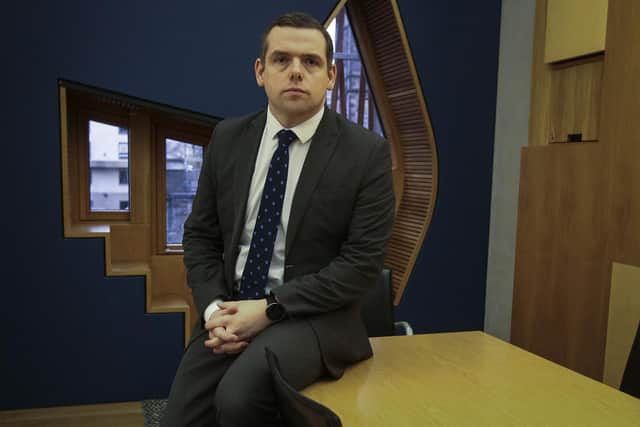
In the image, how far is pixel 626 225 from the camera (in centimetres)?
242

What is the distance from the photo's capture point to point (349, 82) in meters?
3.61

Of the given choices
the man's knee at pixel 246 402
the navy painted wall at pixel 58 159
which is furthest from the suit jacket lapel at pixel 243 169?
the navy painted wall at pixel 58 159

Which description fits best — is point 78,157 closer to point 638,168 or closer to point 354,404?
point 354,404

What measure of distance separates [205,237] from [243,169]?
0.28 m

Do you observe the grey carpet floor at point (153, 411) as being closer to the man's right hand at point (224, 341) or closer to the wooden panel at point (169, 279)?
the wooden panel at point (169, 279)

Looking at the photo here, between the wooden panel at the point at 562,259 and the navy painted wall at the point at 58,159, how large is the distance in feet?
5.31

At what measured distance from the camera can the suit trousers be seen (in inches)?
49.3

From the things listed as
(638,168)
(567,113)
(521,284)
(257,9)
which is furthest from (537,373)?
(257,9)

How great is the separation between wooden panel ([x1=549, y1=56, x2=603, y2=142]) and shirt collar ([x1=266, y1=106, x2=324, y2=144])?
6.26 ft

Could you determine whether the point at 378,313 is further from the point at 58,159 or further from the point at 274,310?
the point at 58,159

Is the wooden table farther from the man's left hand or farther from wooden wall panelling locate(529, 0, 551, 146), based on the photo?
wooden wall panelling locate(529, 0, 551, 146)

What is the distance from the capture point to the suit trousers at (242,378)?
125cm

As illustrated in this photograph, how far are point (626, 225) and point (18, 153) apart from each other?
3014mm

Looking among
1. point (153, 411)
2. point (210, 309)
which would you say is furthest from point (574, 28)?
point (153, 411)
